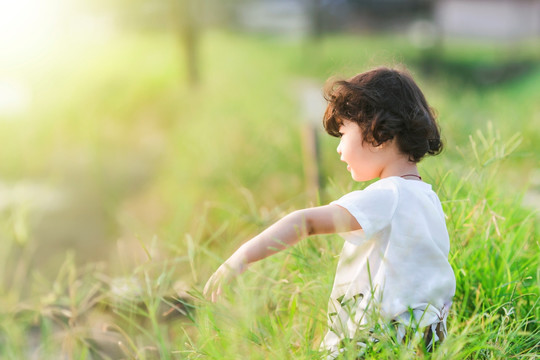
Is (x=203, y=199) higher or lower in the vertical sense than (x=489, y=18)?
higher

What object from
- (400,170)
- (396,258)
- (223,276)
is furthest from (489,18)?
(223,276)

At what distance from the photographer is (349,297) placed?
53.2 inches

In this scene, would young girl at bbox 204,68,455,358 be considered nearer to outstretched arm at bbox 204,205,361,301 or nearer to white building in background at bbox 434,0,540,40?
outstretched arm at bbox 204,205,361,301

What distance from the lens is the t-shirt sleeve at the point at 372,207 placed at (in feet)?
4.03

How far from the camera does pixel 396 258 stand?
128 cm

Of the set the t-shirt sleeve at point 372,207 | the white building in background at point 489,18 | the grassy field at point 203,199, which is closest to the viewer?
the t-shirt sleeve at point 372,207

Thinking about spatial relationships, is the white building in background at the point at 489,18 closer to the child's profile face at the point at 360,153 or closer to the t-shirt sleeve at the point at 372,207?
the child's profile face at the point at 360,153

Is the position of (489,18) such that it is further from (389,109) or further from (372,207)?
(372,207)

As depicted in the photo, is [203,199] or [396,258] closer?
[396,258]

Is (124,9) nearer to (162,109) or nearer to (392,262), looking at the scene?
(162,109)

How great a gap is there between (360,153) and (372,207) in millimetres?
159

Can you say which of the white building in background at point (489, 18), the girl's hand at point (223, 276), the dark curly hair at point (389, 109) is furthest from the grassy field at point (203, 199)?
the white building in background at point (489, 18)

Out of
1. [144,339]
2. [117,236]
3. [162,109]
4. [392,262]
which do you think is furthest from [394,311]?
[162,109]

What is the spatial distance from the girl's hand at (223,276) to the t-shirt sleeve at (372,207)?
0.75 ft
